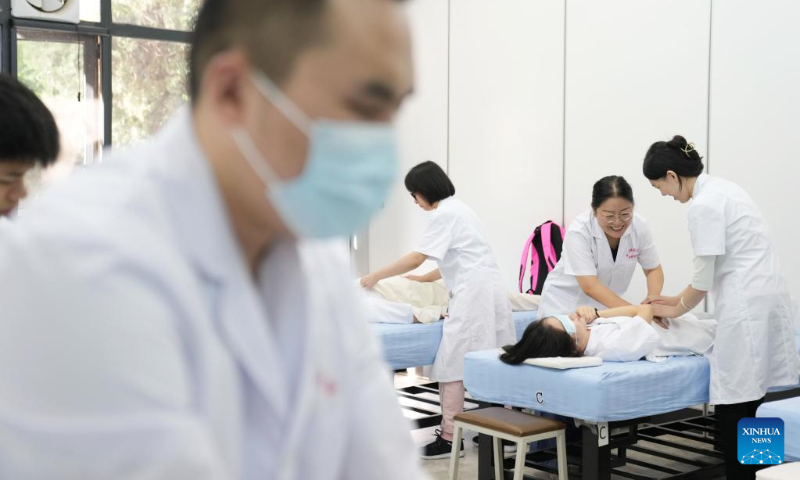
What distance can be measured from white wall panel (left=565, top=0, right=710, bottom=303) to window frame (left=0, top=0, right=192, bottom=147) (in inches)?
118

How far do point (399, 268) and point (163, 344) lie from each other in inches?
170

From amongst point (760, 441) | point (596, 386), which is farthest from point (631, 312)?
point (760, 441)

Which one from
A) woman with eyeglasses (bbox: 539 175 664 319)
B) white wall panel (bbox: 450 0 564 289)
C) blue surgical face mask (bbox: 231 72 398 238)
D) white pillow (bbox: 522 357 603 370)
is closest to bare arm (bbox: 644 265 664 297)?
woman with eyeglasses (bbox: 539 175 664 319)

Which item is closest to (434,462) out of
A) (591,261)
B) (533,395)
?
(533,395)

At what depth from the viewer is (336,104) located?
614 millimetres

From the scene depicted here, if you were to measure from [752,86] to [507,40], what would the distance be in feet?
6.33

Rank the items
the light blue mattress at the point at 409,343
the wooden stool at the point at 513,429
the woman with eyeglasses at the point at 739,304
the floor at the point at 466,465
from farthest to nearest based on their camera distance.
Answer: the light blue mattress at the point at 409,343, the floor at the point at 466,465, the woman with eyeglasses at the point at 739,304, the wooden stool at the point at 513,429

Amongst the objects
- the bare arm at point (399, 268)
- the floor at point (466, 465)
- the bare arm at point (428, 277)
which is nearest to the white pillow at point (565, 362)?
the floor at point (466, 465)

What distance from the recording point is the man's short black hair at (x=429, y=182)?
14.9 ft

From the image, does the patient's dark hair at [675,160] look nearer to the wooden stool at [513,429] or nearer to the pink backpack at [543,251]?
the wooden stool at [513,429]

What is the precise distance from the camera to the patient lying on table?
3.64m

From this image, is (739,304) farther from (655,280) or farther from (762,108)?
(762,108)

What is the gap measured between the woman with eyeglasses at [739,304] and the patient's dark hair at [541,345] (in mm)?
603

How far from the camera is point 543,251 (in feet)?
18.1
